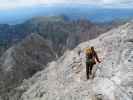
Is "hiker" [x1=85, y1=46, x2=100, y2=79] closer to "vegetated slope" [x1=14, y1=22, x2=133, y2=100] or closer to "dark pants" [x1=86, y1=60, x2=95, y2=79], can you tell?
"dark pants" [x1=86, y1=60, x2=95, y2=79]

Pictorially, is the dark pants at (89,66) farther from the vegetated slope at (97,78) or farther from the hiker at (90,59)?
the vegetated slope at (97,78)

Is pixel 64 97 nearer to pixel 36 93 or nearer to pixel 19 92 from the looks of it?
pixel 36 93

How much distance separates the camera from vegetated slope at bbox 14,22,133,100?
947 inches

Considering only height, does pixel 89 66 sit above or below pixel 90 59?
below

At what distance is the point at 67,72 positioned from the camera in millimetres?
35938

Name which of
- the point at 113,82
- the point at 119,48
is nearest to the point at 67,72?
the point at 119,48

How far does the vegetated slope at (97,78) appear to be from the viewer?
2405cm

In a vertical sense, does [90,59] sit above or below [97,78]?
above

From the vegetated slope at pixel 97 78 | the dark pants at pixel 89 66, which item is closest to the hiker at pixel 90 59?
the dark pants at pixel 89 66

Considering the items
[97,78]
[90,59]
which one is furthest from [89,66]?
[97,78]

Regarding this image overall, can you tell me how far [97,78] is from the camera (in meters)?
27.2

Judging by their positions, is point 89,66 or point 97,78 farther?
point 89,66

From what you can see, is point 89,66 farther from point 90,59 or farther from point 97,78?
point 97,78

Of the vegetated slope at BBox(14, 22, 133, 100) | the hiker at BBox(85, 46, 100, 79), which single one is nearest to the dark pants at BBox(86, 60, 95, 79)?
the hiker at BBox(85, 46, 100, 79)
